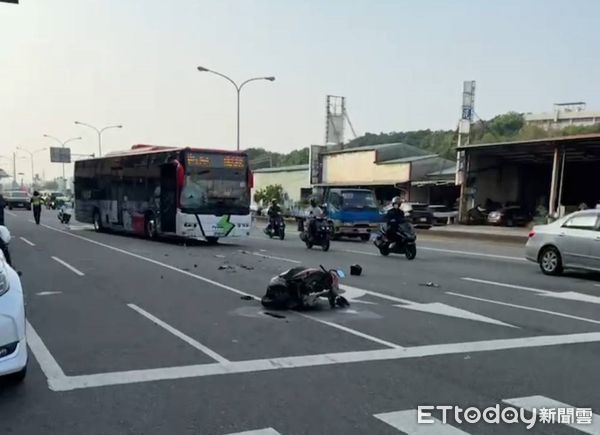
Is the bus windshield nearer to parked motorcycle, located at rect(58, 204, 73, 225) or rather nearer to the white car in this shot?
the white car

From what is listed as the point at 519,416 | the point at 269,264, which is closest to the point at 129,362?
the point at 519,416

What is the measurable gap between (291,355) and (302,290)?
2.66m

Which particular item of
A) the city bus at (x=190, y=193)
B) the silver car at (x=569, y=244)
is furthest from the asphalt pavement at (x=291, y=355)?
the city bus at (x=190, y=193)

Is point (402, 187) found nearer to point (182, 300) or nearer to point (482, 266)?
point (482, 266)

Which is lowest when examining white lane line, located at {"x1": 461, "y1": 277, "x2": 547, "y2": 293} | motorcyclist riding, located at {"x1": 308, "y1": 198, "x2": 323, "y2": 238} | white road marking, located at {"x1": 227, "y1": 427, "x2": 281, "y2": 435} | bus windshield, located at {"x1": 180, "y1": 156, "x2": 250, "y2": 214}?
white lane line, located at {"x1": 461, "y1": 277, "x2": 547, "y2": 293}

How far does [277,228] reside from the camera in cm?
2505

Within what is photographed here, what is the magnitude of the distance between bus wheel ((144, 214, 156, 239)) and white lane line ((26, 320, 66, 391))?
14586 millimetres

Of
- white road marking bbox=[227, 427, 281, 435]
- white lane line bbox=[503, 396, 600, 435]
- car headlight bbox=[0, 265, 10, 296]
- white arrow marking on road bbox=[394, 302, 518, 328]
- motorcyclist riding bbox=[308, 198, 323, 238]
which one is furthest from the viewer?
motorcyclist riding bbox=[308, 198, 323, 238]

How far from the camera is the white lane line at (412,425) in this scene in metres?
4.50

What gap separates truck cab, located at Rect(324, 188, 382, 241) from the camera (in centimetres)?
2427

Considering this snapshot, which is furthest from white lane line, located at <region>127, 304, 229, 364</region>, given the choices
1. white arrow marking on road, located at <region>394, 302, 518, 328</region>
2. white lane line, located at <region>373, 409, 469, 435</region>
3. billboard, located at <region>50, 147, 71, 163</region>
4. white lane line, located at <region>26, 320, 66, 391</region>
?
billboard, located at <region>50, 147, 71, 163</region>

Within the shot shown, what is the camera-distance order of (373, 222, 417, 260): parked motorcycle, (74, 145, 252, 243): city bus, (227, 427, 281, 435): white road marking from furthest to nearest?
1. (74, 145, 252, 243): city bus
2. (373, 222, 417, 260): parked motorcycle
3. (227, 427, 281, 435): white road marking

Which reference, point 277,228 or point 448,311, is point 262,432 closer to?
point 448,311

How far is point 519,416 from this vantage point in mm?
4840
